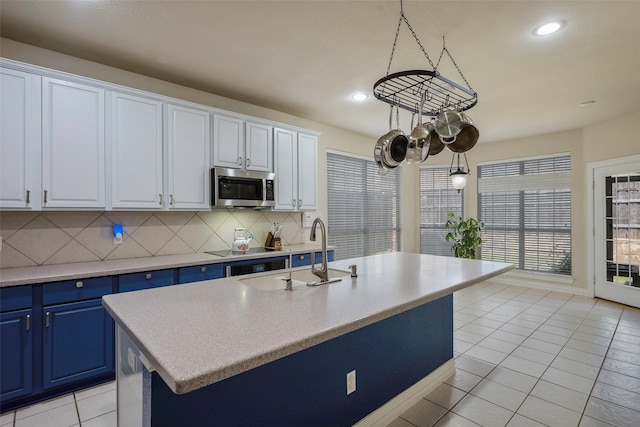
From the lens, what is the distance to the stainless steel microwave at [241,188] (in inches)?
131

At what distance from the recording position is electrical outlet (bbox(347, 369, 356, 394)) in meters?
1.80

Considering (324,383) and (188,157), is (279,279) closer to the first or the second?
(324,383)

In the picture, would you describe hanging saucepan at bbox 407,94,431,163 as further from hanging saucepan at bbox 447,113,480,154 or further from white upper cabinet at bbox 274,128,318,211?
white upper cabinet at bbox 274,128,318,211

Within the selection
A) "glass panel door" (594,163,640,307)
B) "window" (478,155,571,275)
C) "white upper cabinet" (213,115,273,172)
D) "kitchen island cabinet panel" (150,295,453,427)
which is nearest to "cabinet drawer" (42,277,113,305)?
"white upper cabinet" (213,115,273,172)

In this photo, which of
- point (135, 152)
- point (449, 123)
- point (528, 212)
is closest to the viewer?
point (449, 123)

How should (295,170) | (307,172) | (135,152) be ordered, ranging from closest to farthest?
(135,152) < (295,170) < (307,172)

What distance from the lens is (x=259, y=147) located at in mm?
3725

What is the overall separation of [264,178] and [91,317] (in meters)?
2.06

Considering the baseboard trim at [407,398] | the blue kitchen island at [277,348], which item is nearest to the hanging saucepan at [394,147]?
the blue kitchen island at [277,348]

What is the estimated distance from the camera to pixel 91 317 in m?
2.40

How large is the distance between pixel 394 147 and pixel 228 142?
6.66 feet

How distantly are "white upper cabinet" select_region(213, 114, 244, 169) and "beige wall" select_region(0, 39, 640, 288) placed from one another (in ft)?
1.32

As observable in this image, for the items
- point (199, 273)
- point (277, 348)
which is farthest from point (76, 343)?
point (277, 348)

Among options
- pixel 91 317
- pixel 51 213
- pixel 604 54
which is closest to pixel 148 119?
pixel 51 213
